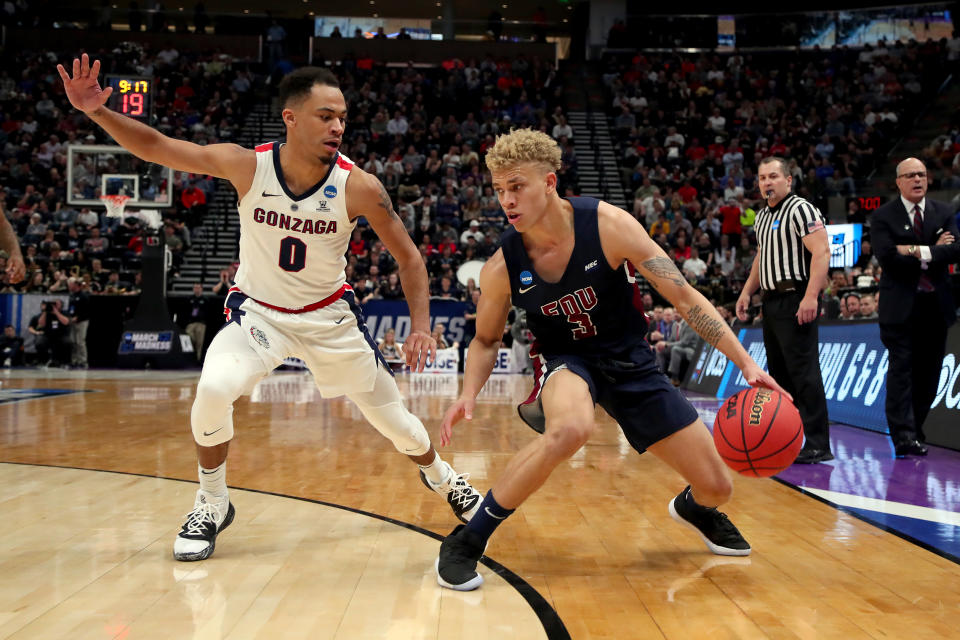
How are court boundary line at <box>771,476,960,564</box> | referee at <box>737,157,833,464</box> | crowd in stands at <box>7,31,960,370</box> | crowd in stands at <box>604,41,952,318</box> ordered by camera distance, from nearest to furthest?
court boundary line at <box>771,476,960,564</box>, referee at <box>737,157,833,464</box>, crowd in stands at <box>7,31,960,370</box>, crowd in stands at <box>604,41,952,318</box>

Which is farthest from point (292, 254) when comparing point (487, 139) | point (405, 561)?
point (487, 139)

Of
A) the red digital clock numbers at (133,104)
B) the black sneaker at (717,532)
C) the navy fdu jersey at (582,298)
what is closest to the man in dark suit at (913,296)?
the black sneaker at (717,532)

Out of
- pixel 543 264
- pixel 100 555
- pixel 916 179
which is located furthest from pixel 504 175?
pixel 916 179

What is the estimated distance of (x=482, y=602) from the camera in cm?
286

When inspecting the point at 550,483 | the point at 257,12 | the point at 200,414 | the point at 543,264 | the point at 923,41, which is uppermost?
the point at 257,12

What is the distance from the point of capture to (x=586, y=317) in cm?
345

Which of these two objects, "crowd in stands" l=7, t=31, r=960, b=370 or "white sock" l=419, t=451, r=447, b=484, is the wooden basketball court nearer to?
"white sock" l=419, t=451, r=447, b=484

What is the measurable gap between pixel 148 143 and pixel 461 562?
2.01 meters

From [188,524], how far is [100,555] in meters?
0.34

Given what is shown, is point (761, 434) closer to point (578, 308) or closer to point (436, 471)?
point (578, 308)

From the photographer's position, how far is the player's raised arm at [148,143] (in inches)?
131

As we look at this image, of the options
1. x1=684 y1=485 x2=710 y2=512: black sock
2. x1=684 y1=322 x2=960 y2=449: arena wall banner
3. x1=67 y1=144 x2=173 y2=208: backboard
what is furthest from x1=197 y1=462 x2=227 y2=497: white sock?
x1=67 y1=144 x2=173 y2=208: backboard

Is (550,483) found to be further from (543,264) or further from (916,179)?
(916,179)

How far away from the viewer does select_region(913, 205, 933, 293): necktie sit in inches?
234
